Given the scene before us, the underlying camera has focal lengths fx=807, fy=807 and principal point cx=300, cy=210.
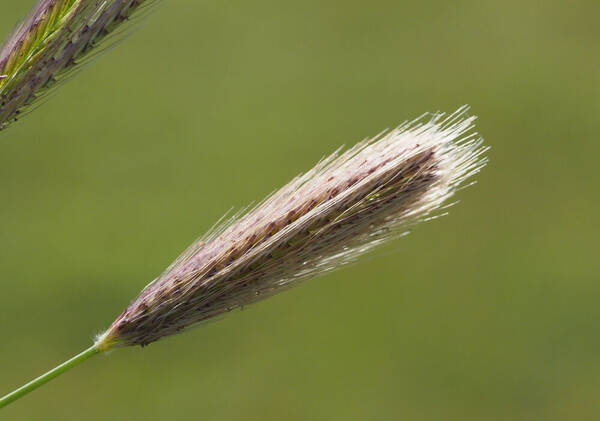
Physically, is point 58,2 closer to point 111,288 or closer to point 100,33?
point 100,33

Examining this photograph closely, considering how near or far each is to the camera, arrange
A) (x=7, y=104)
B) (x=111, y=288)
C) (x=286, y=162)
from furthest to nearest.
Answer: (x=286, y=162) < (x=111, y=288) < (x=7, y=104)

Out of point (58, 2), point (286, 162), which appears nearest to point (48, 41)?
point (58, 2)

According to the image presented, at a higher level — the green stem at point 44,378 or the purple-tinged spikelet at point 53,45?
the purple-tinged spikelet at point 53,45

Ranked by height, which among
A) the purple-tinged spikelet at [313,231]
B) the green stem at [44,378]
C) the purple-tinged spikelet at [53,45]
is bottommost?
the green stem at [44,378]

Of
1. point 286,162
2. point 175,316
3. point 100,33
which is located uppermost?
point 286,162

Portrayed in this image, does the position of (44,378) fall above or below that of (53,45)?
below
